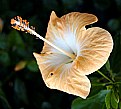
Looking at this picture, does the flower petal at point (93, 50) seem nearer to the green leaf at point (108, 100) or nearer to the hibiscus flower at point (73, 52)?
the hibiscus flower at point (73, 52)

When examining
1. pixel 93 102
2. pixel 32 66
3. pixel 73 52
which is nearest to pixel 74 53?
pixel 73 52

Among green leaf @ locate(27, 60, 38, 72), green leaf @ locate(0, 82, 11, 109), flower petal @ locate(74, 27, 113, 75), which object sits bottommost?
green leaf @ locate(0, 82, 11, 109)

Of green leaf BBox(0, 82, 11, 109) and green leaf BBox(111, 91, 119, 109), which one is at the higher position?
green leaf BBox(0, 82, 11, 109)

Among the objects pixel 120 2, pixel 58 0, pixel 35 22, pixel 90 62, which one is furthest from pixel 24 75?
pixel 90 62

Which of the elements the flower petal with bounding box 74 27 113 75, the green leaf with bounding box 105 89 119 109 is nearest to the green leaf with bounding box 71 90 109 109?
the green leaf with bounding box 105 89 119 109

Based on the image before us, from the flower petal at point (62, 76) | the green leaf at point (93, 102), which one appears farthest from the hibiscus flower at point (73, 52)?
the green leaf at point (93, 102)

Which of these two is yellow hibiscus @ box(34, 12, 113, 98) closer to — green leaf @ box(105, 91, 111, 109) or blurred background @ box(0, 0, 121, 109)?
green leaf @ box(105, 91, 111, 109)

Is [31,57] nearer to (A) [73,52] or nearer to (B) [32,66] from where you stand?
(B) [32,66]
